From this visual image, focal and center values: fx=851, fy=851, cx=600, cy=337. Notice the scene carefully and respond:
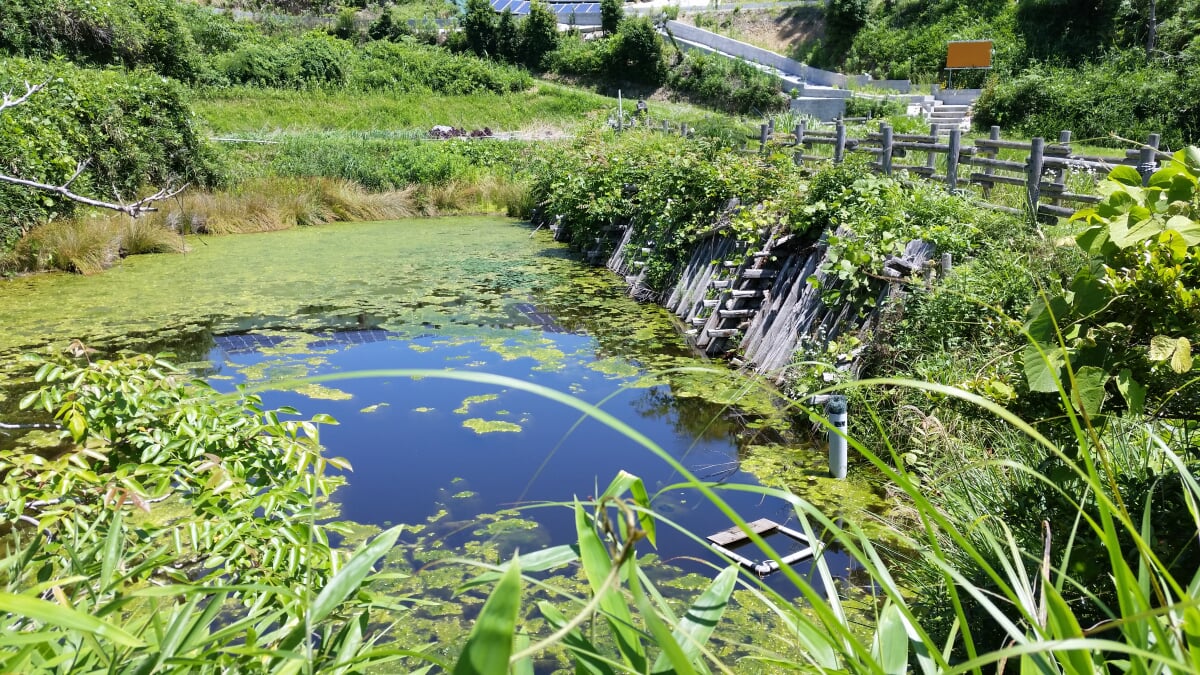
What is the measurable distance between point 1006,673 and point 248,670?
6.16ft

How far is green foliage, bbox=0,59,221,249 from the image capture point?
32.1ft

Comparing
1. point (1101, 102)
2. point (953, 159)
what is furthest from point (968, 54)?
point (953, 159)

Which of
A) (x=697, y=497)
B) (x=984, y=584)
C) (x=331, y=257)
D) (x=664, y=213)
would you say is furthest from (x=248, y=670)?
(x=331, y=257)

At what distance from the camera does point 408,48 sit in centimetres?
3428

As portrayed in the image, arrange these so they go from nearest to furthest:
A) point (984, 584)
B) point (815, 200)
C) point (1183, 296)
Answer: point (1183, 296) < point (984, 584) < point (815, 200)

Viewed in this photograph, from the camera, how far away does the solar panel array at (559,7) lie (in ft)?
127

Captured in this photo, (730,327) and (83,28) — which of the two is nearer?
(730,327)

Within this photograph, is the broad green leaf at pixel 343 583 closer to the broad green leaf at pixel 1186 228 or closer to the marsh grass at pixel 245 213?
the broad green leaf at pixel 1186 228

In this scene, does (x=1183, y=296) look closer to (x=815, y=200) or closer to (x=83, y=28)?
(x=815, y=200)

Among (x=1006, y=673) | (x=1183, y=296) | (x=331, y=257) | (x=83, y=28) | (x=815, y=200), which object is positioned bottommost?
(x=331, y=257)

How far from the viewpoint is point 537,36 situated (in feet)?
120

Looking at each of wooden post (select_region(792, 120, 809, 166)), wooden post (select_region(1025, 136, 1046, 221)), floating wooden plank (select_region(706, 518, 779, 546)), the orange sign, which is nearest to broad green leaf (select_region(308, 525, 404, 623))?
floating wooden plank (select_region(706, 518, 779, 546))

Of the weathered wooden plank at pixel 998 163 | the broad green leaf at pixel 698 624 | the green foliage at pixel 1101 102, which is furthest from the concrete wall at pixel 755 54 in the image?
the broad green leaf at pixel 698 624

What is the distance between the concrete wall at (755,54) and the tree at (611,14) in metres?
2.70
